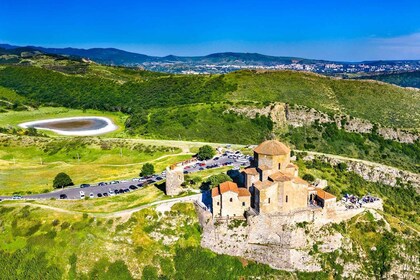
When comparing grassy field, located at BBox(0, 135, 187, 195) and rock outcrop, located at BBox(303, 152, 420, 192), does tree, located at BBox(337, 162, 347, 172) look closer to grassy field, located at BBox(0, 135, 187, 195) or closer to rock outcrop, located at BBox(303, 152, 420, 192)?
rock outcrop, located at BBox(303, 152, 420, 192)

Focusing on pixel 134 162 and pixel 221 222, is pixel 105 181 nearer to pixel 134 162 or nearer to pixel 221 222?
pixel 134 162

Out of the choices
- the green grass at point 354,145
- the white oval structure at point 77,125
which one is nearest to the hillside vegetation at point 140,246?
the green grass at point 354,145

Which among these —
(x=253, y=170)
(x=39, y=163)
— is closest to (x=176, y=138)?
(x=39, y=163)

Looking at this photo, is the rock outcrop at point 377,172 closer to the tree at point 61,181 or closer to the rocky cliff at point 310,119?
the rocky cliff at point 310,119

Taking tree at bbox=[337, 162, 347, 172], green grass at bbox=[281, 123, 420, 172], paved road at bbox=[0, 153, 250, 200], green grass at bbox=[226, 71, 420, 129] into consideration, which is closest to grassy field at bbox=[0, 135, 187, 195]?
paved road at bbox=[0, 153, 250, 200]

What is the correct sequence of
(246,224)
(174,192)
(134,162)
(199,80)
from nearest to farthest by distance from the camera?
(246,224), (174,192), (134,162), (199,80)
